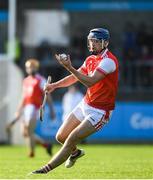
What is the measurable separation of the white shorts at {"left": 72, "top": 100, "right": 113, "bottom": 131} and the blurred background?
52.8 feet

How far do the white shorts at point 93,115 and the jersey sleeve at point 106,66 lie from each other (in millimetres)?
663

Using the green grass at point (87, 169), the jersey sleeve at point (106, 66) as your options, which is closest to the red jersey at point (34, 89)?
the green grass at point (87, 169)

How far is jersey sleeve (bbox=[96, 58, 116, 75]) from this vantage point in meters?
14.0

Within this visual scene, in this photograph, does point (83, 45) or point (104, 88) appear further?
point (83, 45)

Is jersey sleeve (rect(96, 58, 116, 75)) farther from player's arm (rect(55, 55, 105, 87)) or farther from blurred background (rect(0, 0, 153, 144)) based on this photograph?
blurred background (rect(0, 0, 153, 144))

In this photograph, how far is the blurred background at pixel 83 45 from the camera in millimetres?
30609

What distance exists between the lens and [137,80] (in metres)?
32.9

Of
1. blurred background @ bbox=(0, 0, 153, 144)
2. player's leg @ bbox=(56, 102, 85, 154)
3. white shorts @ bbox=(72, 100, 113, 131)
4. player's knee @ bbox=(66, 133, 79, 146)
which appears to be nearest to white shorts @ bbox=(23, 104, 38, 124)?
player's leg @ bbox=(56, 102, 85, 154)

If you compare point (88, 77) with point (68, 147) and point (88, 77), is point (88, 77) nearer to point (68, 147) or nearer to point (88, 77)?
point (88, 77)

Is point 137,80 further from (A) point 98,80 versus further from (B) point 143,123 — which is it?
(A) point 98,80

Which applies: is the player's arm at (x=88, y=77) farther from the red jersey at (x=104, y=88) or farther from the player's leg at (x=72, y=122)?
A: the player's leg at (x=72, y=122)

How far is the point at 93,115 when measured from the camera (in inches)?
559

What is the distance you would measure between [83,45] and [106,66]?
19536 mm

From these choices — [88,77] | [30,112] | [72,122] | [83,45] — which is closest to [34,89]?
[30,112]
